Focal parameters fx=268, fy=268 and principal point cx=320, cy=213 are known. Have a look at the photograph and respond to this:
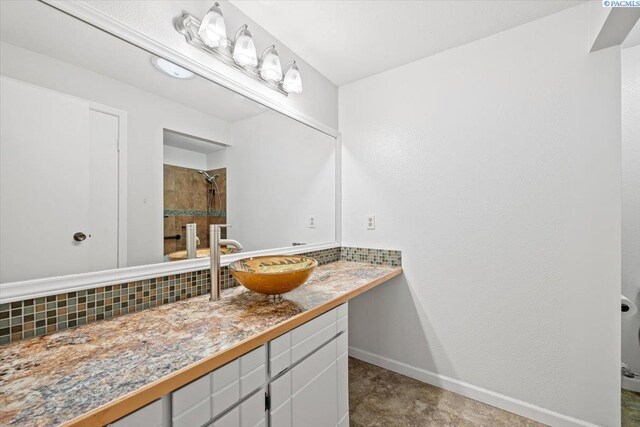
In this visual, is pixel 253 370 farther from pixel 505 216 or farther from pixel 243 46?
pixel 505 216

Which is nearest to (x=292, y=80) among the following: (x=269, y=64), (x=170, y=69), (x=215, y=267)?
(x=269, y=64)

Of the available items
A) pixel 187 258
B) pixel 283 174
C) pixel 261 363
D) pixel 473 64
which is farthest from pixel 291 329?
pixel 473 64

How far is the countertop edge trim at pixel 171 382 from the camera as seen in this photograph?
0.54 m

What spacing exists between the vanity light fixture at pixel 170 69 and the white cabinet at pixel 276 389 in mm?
1214

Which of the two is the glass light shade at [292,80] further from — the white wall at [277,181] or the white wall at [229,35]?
the white wall at [277,181]

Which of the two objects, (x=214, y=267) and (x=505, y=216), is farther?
(x=505, y=216)

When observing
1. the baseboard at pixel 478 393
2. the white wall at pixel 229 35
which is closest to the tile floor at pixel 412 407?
the baseboard at pixel 478 393

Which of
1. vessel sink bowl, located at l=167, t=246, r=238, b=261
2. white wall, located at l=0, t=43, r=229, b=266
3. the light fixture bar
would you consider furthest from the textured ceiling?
vessel sink bowl, located at l=167, t=246, r=238, b=261

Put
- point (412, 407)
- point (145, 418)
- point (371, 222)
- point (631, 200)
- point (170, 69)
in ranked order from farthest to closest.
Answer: point (371, 222) < point (631, 200) < point (412, 407) < point (170, 69) < point (145, 418)

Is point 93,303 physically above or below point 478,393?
above

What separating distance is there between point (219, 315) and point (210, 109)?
1010 mm

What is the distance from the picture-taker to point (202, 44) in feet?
4.10

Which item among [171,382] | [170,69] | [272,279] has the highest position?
[170,69]

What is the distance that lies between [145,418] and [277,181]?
1374 mm
